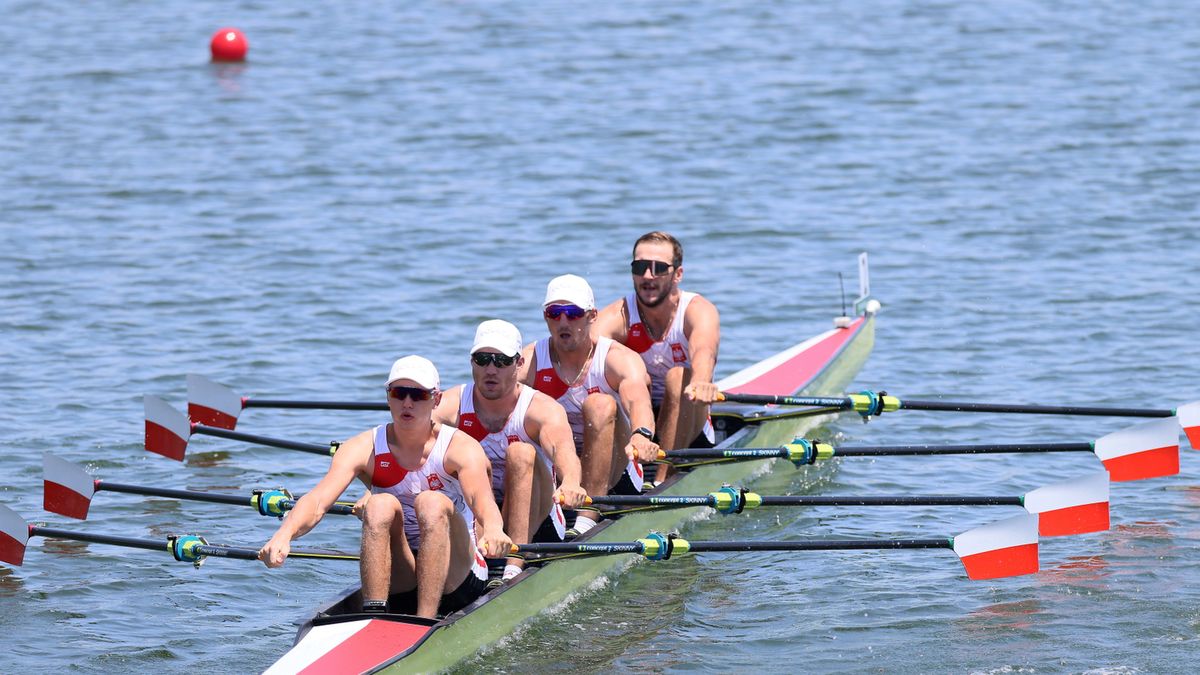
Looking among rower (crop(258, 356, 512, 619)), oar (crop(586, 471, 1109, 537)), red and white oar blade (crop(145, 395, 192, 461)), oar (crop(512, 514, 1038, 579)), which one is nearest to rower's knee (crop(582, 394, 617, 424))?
oar (crop(586, 471, 1109, 537))

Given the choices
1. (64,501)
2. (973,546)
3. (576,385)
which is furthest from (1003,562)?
(64,501)

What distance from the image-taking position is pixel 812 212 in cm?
1944

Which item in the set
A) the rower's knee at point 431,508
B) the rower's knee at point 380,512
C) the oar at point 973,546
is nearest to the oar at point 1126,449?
the oar at point 973,546

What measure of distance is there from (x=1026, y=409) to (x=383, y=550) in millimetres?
5049

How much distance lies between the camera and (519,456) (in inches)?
346

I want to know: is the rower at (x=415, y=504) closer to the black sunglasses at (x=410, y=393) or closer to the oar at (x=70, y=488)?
the black sunglasses at (x=410, y=393)

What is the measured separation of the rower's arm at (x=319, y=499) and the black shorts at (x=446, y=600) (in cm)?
63

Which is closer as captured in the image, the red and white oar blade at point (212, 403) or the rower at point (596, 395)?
the rower at point (596, 395)

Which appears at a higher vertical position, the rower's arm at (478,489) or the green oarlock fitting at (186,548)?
the rower's arm at (478,489)

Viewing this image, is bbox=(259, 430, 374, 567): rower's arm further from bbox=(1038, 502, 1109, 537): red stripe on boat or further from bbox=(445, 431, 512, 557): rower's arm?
bbox=(1038, 502, 1109, 537): red stripe on boat

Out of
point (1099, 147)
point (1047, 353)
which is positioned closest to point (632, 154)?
point (1099, 147)

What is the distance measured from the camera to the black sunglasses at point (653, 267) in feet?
34.6

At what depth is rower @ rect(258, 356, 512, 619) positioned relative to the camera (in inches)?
313

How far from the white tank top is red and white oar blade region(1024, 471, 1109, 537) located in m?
2.46
